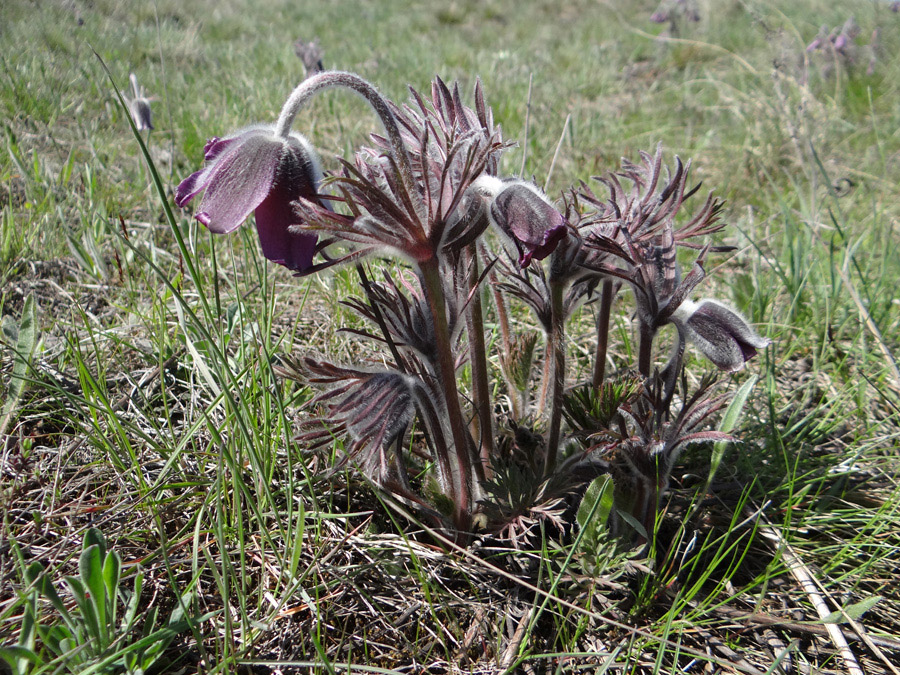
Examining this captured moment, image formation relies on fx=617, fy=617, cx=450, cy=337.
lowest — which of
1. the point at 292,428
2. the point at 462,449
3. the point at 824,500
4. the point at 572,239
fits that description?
the point at 824,500

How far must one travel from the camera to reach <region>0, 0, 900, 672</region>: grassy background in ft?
4.39

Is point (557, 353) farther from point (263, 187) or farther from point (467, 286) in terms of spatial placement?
point (263, 187)

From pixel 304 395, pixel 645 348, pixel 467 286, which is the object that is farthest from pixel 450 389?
pixel 304 395

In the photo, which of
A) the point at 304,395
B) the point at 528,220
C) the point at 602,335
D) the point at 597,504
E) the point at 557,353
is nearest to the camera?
the point at 528,220

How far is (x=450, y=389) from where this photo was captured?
133cm

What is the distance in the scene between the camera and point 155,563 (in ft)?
4.57

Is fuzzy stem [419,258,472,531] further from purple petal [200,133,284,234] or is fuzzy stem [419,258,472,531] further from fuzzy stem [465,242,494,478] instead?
purple petal [200,133,284,234]

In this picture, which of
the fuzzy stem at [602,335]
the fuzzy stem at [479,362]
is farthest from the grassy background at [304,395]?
the fuzzy stem at [602,335]

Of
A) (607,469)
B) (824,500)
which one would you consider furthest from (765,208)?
(607,469)

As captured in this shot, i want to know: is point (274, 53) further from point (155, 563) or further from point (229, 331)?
point (155, 563)

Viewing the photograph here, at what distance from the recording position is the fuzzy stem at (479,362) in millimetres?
1359

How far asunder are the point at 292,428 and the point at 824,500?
1.50m

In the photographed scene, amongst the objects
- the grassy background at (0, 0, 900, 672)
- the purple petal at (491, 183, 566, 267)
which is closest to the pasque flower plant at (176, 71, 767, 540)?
the purple petal at (491, 183, 566, 267)

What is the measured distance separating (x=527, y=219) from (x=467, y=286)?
35 cm
